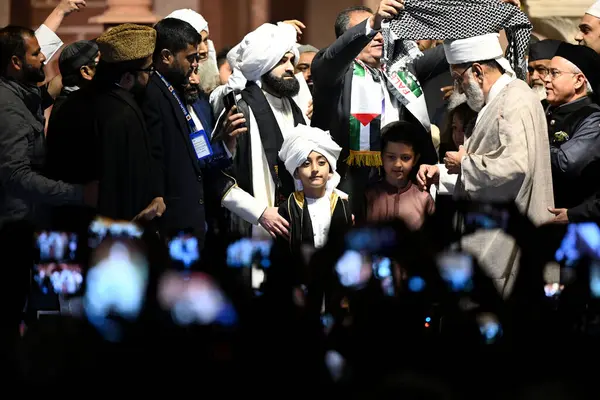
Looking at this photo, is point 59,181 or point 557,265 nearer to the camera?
point 557,265

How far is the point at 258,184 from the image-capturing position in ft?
21.6

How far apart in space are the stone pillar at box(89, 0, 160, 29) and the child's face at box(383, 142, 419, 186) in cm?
423

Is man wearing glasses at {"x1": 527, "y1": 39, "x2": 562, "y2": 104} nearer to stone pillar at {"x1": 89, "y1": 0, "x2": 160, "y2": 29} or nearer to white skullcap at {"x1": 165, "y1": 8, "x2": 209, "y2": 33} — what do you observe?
white skullcap at {"x1": 165, "y1": 8, "x2": 209, "y2": 33}

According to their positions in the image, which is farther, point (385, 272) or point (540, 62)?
point (540, 62)

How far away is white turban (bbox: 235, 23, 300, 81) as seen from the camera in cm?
677

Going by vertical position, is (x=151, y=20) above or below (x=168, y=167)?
above

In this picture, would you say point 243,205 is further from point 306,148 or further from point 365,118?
point 365,118

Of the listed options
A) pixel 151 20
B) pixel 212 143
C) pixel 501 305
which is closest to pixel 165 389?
pixel 501 305

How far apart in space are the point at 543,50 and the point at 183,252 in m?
3.11

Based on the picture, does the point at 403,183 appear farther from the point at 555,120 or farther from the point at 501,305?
the point at 501,305

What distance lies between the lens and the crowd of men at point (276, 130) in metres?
5.69

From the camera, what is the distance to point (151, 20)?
10.2 m

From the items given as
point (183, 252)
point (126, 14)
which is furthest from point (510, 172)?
point (126, 14)

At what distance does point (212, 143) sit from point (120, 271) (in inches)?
82.3
